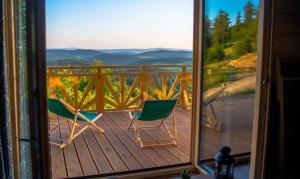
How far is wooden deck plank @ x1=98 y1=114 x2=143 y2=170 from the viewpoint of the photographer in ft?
11.1

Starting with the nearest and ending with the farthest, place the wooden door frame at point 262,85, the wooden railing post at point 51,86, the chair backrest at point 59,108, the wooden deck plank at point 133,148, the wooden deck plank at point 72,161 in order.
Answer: the wooden door frame at point 262,85 < the wooden deck plank at point 72,161 < the wooden deck plank at point 133,148 < the chair backrest at point 59,108 < the wooden railing post at point 51,86

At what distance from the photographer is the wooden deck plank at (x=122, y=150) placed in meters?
3.38

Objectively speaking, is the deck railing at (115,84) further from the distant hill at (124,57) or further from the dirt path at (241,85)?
the dirt path at (241,85)

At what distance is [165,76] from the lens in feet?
20.2

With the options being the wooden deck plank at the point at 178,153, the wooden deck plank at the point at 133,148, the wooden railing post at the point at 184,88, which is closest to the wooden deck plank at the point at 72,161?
the wooden deck plank at the point at 133,148

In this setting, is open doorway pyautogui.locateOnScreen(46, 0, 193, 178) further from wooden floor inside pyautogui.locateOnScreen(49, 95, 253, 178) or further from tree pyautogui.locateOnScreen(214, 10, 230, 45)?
tree pyautogui.locateOnScreen(214, 10, 230, 45)

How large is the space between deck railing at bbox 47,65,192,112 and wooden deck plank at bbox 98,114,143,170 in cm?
90

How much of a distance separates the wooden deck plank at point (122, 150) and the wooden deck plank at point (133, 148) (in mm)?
53

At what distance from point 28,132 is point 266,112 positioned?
66.0 inches

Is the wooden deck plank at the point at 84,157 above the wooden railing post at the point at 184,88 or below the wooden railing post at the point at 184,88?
below

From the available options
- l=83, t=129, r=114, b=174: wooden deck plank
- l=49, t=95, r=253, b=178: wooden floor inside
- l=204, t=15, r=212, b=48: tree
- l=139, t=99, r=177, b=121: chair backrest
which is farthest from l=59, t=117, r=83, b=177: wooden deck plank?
l=204, t=15, r=212, b=48: tree

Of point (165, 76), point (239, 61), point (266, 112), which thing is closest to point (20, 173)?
point (266, 112)

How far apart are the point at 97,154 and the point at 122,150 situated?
12.5 inches

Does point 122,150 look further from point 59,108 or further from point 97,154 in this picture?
point 59,108
